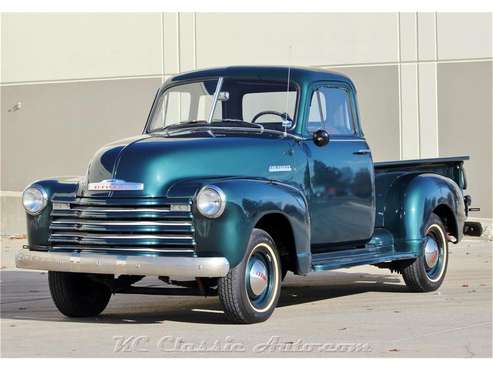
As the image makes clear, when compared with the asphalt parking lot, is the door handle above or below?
above

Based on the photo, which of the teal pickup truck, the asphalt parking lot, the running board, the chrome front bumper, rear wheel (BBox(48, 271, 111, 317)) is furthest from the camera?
the running board

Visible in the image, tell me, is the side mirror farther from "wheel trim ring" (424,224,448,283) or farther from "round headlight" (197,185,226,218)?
"wheel trim ring" (424,224,448,283)

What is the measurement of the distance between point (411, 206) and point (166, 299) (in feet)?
8.38

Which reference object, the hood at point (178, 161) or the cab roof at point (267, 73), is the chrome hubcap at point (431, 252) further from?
the hood at point (178, 161)

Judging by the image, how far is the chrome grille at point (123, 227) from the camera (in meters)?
8.24

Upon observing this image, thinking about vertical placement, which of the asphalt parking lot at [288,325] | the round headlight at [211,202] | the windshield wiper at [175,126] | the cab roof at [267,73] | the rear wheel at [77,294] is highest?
the cab roof at [267,73]

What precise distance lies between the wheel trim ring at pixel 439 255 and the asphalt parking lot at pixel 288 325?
20 centimetres

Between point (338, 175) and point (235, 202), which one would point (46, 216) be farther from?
point (338, 175)

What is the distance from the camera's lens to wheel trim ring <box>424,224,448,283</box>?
36.5ft

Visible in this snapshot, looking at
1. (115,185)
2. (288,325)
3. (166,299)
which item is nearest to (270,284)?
(288,325)

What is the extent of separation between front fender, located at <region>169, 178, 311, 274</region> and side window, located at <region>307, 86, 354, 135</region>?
4.18ft

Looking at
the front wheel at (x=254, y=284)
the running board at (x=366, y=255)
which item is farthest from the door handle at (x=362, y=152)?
the front wheel at (x=254, y=284)

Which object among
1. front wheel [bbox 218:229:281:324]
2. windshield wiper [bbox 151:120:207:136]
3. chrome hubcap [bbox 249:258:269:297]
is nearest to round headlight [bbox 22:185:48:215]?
windshield wiper [bbox 151:120:207:136]

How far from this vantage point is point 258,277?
858cm
